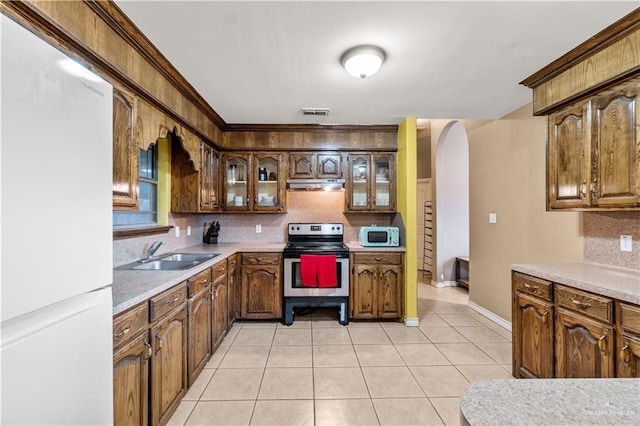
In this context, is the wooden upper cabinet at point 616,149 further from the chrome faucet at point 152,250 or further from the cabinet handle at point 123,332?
the chrome faucet at point 152,250

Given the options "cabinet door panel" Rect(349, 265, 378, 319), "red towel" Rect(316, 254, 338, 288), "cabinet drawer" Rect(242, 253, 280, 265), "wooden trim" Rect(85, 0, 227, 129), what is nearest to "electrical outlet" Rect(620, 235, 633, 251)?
"cabinet door panel" Rect(349, 265, 378, 319)

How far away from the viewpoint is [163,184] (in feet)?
9.60

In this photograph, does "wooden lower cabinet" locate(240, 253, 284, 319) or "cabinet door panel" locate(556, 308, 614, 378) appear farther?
"wooden lower cabinet" locate(240, 253, 284, 319)

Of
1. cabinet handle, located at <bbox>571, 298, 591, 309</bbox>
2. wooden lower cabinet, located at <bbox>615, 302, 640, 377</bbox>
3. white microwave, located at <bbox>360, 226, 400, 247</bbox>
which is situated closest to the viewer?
wooden lower cabinet, located at <bbox>615, 302, 640, 377</bbox>

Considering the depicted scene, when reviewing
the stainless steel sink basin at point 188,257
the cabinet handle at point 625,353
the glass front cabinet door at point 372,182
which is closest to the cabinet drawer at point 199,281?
the stainless steel sink basin at point 188,257

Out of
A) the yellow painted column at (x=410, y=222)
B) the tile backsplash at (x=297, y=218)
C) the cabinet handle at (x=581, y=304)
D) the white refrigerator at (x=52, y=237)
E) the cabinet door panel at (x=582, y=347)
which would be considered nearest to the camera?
the white refrigerator at (x=52, y=237)

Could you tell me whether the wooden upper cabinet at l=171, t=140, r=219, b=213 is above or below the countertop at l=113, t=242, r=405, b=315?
above

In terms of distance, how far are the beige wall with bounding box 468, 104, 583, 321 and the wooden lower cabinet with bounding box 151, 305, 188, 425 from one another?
3.16 meters

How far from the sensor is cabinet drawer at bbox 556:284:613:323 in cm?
156

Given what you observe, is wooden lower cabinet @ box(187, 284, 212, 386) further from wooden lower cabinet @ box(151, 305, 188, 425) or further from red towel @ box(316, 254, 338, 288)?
red towel @ box(316, 254, 338, 288)

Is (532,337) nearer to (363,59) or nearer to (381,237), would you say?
(381,237)

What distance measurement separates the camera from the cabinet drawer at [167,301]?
1561 millimetres

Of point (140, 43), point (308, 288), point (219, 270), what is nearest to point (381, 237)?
point (308, 288)

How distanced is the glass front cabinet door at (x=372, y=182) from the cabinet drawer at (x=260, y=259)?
1.11 m
